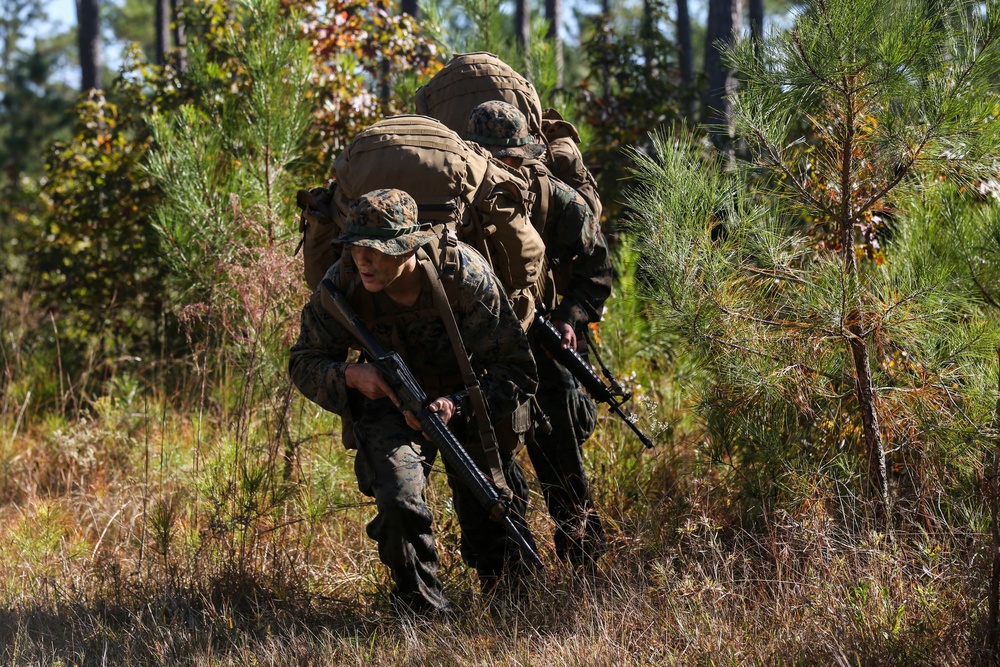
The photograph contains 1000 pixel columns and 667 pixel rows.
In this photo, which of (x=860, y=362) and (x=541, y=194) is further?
(x=541, y=194)

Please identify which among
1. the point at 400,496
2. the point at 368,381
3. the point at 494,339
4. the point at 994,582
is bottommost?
the point at 994,582

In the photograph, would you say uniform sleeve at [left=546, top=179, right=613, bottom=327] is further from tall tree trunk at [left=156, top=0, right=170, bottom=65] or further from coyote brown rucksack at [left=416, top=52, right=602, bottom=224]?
tall tree trunk at [left=156, top=0, right=170, bottom=65]

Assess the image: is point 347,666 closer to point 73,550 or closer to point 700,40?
point 73,550

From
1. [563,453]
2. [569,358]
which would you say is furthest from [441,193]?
[563,453]

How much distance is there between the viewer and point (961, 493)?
12.3ft

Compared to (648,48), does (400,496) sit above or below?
below

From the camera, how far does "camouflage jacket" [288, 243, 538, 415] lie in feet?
11.1

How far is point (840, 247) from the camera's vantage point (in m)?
4.04

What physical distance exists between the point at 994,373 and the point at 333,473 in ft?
8.83

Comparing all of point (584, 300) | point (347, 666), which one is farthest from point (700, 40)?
point (347, 666)

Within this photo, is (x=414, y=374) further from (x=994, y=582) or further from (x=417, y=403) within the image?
(x=994, y=582)

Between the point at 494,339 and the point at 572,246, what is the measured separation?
0.81 metres

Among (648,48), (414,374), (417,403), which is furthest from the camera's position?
(648,48)

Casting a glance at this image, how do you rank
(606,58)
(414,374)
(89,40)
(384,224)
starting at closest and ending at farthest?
(384,224) → (414,374) → (606,58) → (89,40)
